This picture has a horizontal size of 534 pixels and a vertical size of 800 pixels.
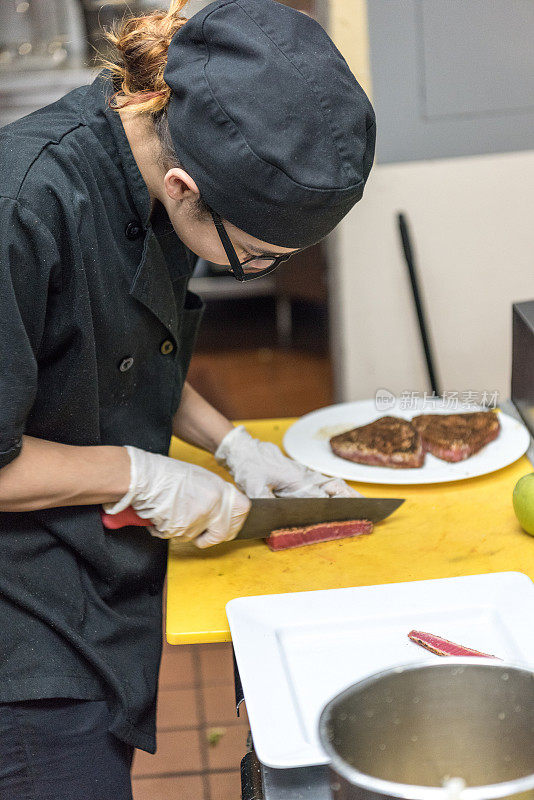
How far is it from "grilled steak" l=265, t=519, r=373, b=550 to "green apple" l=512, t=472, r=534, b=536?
25cm

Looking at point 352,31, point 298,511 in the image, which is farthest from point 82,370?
point 352,31

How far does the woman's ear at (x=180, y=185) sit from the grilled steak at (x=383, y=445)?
0.69 m

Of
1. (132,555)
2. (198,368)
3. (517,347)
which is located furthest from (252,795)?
(198,368)

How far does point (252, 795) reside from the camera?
3.32ft

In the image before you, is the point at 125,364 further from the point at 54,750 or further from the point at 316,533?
the point at 54,750

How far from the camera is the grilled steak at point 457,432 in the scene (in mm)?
1651

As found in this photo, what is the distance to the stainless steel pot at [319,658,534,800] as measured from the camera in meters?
0.79

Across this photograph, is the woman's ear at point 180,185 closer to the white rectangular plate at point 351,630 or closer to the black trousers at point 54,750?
the white rectangular plate at point 351,630

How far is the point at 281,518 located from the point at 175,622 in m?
0.28

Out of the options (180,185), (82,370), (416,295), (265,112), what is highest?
(265,112)

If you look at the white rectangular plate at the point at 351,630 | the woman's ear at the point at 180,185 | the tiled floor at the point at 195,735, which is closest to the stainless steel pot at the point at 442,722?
the white rectangular plate at the point at 351,630

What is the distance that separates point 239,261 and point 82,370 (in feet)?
0.92

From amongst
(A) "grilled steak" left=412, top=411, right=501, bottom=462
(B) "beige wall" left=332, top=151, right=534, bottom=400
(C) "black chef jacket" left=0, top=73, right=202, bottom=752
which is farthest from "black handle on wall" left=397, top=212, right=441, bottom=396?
(C) "black chef jacket" left=0, top=73, right=202, bottom=752

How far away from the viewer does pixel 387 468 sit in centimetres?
166
